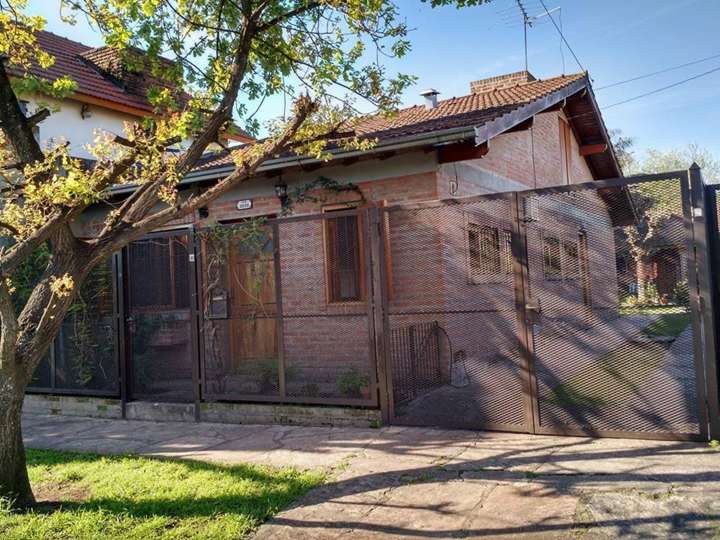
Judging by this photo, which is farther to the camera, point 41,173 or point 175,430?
point 175,430

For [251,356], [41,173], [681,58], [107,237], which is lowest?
[251,356]

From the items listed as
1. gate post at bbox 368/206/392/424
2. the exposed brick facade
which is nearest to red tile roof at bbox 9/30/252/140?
the exposed brick facade

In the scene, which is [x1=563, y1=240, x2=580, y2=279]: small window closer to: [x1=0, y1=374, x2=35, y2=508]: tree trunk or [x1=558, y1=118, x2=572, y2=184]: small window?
[x1=0, y1=374, x2=35, y2=508]: tree trunk

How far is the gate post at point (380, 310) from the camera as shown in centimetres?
657

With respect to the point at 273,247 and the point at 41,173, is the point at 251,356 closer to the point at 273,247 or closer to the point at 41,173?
the point at 273,247

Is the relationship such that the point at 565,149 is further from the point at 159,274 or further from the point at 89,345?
the point at 89,345

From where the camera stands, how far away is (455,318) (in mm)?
6434

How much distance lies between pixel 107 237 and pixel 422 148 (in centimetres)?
472

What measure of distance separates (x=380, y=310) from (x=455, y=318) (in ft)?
2.52

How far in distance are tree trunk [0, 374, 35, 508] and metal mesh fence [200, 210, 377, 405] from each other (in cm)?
295

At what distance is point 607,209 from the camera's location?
5605 mm

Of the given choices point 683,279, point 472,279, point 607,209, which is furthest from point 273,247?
point 683,279

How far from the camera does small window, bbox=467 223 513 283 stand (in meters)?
6.13

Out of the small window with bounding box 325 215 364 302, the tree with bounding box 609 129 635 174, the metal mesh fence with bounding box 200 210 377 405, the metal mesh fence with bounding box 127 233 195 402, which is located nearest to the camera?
the metal mesh fence with bounding box 200 210 377 405
